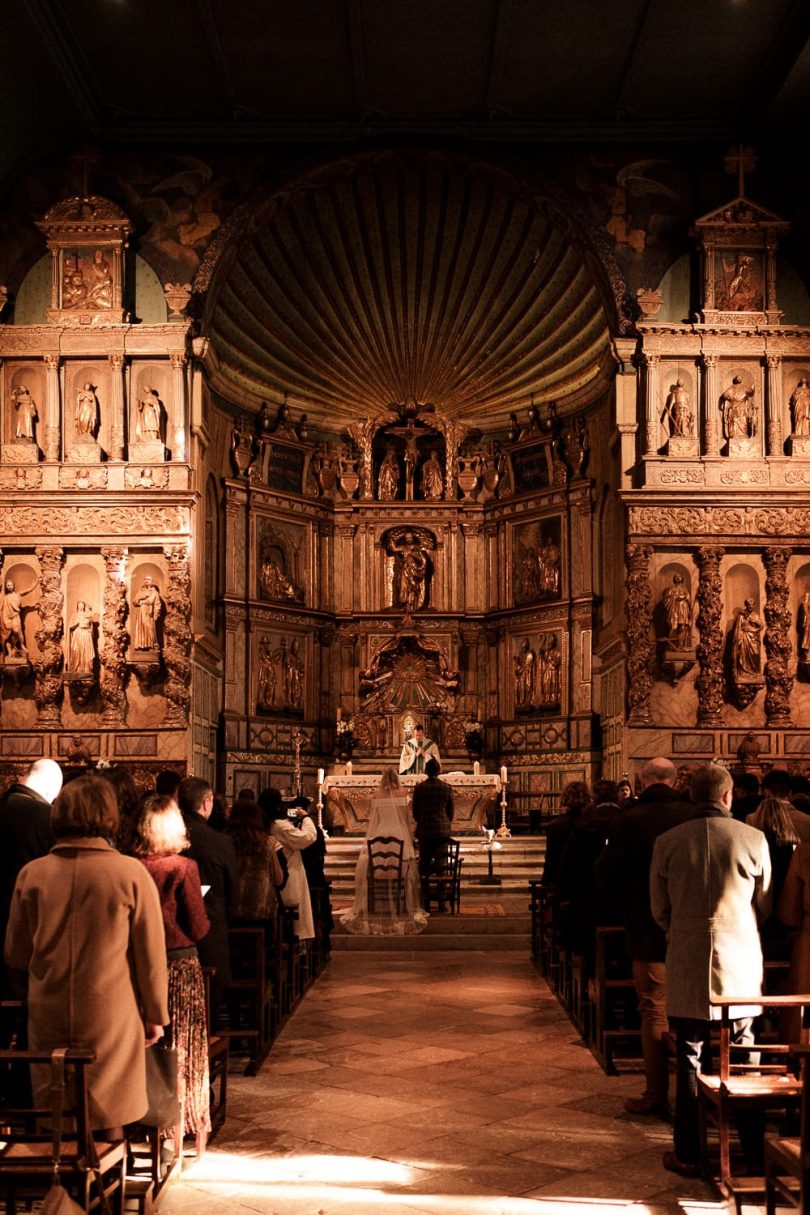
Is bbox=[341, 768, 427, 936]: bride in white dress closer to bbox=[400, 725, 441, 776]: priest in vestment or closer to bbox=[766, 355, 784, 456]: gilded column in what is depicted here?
bbox=[400, 725, 441, 776]: priest in vestment

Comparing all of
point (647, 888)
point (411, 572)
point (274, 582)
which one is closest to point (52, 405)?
point (274, 582)

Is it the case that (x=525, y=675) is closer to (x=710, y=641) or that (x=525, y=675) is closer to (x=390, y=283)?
(x=710, y=641)

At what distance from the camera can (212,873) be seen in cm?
748

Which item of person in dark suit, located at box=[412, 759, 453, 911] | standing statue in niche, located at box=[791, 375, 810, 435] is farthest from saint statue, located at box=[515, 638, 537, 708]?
person in dark suit, located at box=[412, 759, 453, 911]

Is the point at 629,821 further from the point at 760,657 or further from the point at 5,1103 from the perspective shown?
the point at 760,657

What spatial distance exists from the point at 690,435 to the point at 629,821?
1370 centimetres

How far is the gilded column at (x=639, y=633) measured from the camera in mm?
19812

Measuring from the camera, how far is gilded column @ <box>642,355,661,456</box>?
2045 cm

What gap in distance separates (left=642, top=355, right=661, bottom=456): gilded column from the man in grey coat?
47.4 feet

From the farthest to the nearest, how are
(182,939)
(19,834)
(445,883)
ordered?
(445,883), (19,834), (182,939)

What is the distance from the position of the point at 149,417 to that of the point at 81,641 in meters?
3.26

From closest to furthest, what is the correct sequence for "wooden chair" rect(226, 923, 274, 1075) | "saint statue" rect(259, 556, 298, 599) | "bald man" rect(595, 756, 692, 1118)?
"bald man" rect(595, 756, 692, 1118) < "wooden chair" rect(226, 923, 274, 1075) < "saint statue" rect(259, 556, 298, 599)

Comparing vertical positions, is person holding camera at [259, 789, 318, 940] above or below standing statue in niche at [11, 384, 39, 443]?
below

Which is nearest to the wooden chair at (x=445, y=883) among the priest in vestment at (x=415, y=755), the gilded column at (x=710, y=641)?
the gilded column at (x=710, y=641)
